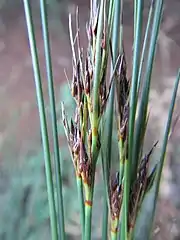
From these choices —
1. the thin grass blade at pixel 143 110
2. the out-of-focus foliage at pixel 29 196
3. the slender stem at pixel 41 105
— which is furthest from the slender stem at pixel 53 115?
the out-of-focus foliage at pixel 29 196

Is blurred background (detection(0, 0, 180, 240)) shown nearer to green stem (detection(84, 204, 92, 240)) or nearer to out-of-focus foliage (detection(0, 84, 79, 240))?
out-of-focus foliage (detection(0, 84, 79, 240))

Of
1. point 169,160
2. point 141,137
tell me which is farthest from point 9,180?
point 141,137

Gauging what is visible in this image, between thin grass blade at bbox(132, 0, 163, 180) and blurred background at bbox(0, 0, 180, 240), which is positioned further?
blurred background at bbox(0, 0, 180, 240)

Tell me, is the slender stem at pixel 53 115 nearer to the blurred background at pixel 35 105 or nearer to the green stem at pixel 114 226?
the green stem at pixel 114 226

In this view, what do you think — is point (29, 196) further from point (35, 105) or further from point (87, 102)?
point (87, 102)

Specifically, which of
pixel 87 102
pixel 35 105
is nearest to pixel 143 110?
pixel 87 102


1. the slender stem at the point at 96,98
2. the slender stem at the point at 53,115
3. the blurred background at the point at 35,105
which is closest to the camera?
the slender stem at the point at 96,98

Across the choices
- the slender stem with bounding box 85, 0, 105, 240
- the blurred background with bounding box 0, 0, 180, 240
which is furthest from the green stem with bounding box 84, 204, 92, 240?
the blurred background with bounding box 0, 0, 180, 240

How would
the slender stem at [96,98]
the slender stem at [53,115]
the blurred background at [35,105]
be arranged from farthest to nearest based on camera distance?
the blurred background at [35,105]
the slender stem at [53,115]
the slender stem at [96,98]

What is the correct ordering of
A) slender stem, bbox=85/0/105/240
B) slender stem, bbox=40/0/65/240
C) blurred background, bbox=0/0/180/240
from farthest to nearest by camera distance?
blurred background, bbox=0/0/180/240 < slender stem, bbox=40/0/65/240 < slender stem, bbox=85/0/105/240
